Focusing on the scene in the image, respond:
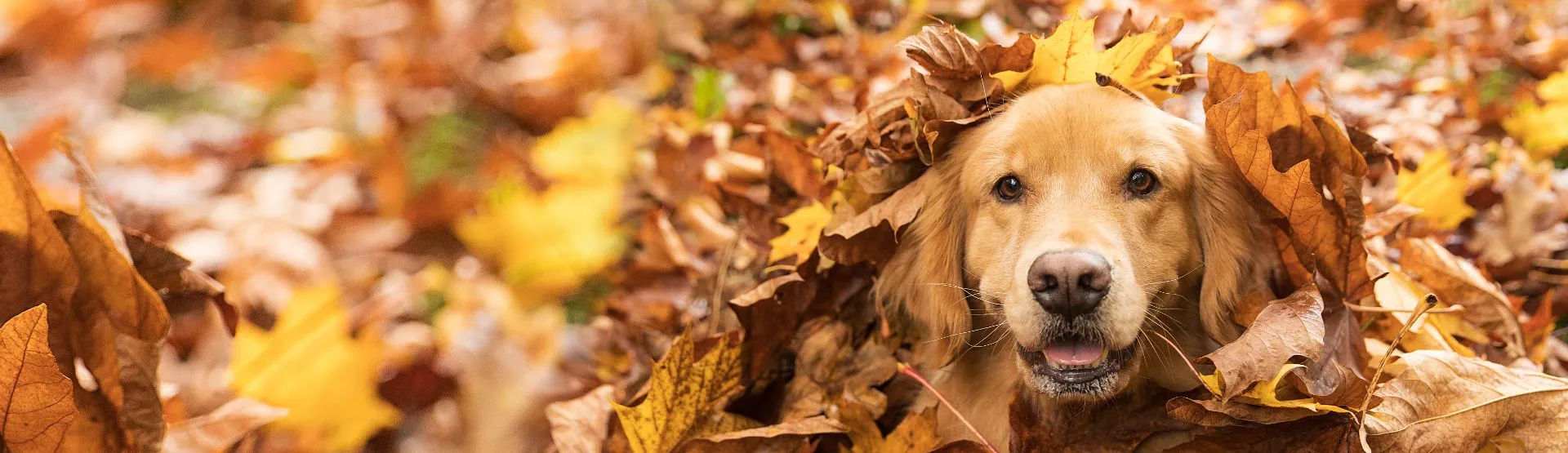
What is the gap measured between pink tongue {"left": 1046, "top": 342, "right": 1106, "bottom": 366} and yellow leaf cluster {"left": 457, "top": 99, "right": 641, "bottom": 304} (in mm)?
2163

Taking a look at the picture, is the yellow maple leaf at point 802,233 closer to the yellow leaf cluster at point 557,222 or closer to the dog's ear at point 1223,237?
the dog's ear at point 1223,237

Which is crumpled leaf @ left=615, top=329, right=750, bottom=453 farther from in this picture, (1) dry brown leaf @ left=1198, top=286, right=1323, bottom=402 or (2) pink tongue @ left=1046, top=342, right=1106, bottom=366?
(1) dry brown leaf @ left=1198, top=286, right=1323, bottom=402

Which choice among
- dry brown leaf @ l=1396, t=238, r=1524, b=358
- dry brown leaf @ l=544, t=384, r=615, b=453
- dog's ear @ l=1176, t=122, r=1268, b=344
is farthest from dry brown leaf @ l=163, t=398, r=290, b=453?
dry brown leaf @ l=1396, t=238, r=1524, b=358

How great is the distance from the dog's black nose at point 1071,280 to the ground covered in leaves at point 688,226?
0.21 meters

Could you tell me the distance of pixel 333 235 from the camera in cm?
367

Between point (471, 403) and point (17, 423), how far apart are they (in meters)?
0.87

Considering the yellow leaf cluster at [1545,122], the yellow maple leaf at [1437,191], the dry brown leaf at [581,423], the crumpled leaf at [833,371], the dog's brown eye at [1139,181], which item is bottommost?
the dry brown leaf at [581,423]

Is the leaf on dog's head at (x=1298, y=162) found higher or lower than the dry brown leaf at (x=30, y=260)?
higher

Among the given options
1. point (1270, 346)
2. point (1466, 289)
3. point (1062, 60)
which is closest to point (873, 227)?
point (1062, 60)

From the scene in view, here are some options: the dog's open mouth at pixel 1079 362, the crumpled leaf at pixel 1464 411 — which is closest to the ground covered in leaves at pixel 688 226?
the crumpled leaf at pixel 1464 411

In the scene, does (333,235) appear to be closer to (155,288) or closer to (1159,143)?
(155,288)

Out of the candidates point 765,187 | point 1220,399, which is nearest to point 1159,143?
point 1220,399

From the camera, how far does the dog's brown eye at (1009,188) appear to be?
2000 millimetres

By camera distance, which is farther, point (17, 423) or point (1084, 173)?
point (1084, 173)
